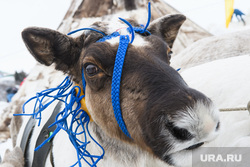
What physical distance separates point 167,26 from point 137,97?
894mm

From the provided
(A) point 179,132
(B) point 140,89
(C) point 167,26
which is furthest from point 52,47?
(A) point 179,132

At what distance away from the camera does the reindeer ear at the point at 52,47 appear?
5.00 ft

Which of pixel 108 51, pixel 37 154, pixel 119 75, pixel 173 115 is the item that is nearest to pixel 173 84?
pixel 173 115

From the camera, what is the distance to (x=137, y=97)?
4.22ft

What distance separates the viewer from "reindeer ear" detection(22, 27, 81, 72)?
5.00 ft

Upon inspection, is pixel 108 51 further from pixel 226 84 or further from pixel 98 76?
pixel 226 84

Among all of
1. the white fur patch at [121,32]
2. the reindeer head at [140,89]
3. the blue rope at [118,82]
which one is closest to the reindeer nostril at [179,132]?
the reindeer head at [140,89]

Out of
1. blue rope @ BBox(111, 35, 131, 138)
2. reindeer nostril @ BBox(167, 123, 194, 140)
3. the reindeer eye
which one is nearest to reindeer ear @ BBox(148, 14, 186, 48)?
blue rope @ BBox(111, 35, 131, 138)

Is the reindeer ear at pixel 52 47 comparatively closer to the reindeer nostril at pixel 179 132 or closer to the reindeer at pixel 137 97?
the reindeer at pixel 137 97

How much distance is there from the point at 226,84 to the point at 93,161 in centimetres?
119

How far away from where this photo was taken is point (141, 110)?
125 centimetres

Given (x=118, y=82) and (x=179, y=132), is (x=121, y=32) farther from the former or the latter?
(x=179, y=132)

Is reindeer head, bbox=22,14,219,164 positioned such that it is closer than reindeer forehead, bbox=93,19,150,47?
Yes

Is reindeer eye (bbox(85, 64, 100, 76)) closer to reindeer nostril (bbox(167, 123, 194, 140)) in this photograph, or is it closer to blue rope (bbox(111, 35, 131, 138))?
blue rope (bbox(111, 35, 131, 138))
